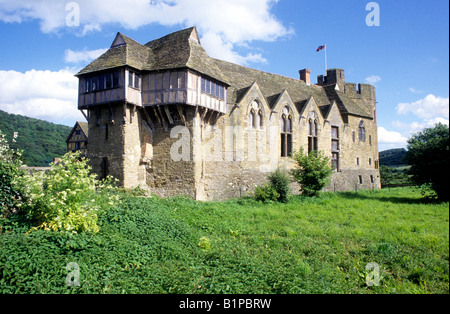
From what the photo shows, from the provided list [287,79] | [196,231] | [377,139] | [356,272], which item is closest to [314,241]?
[356,272]

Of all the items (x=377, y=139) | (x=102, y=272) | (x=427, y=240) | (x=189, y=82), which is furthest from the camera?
(x=377, y=139)

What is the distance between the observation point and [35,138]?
217 feet

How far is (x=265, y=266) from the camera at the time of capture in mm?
8297

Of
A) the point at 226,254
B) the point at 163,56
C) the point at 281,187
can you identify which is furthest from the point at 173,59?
the point at 226,254

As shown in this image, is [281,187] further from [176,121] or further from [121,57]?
[121,57]

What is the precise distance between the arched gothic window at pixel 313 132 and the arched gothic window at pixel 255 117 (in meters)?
6.34

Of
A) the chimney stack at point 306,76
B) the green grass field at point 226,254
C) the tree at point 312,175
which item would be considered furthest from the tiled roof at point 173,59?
the chimney stack at point 306,76

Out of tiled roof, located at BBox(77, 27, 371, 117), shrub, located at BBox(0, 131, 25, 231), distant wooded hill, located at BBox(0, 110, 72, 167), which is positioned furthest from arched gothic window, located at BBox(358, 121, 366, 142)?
distant wooded hill, located at BBox(0, 110, 72, 167)

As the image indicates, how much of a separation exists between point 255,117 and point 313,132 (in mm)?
7566

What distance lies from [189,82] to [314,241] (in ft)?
37.8

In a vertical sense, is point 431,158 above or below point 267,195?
above

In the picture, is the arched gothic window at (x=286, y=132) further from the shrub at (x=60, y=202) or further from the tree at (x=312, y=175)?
the shrub at (x=60, y=202)

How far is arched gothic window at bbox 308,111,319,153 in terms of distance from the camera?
87.9 ft
